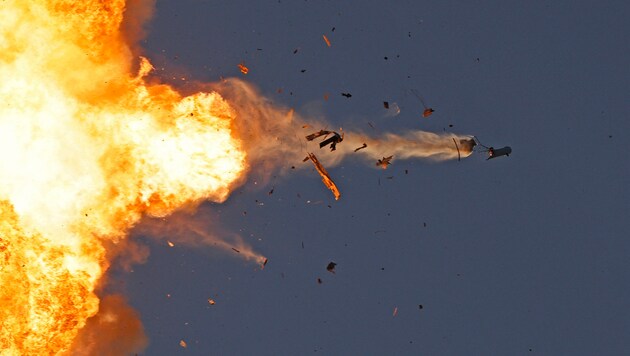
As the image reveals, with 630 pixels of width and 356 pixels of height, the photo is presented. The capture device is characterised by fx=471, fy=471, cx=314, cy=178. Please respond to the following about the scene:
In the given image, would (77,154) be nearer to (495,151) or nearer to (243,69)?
(243,69)

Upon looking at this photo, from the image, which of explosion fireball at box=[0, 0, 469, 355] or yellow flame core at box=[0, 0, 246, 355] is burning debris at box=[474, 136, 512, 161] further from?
yellow flame core at box=[0, 0, 246, 355]

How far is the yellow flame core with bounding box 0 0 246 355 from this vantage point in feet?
15.7

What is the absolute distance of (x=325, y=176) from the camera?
16.2ft

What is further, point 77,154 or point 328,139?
point 328,139

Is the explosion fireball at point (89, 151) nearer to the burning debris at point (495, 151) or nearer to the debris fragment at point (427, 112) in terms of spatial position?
the debris fragment at point (427, 112)

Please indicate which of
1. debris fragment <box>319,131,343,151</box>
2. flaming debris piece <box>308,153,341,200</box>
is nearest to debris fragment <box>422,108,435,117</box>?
debris fragment <box>319,131,343,151</box>

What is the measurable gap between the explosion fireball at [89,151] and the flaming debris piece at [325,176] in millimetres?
228

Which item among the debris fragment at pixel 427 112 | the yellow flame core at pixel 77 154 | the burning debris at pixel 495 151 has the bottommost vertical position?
the yellow flame core at pixel 77 154

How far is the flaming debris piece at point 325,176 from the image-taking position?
16.2 ft

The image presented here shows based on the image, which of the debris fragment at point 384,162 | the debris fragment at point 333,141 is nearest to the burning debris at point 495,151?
the debris fragment at point 384,162

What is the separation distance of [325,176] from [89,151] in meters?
2.42

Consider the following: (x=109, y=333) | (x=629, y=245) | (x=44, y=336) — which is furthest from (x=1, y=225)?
(x=629, y=245)

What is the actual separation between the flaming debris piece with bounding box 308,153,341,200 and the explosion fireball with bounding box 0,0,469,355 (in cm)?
23

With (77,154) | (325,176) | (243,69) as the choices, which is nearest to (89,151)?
(77,154)
